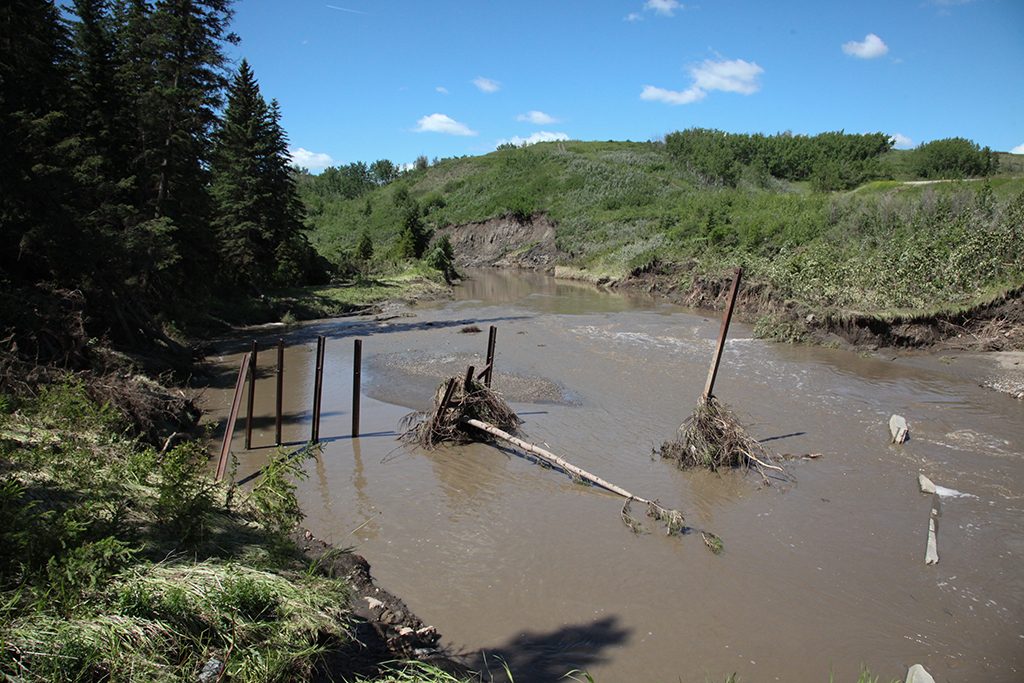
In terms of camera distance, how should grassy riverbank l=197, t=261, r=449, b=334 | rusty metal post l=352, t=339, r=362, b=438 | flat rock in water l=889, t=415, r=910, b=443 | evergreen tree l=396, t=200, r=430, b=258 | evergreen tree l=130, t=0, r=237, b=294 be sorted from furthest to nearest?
evergreen tree l=396, t=200, r=430, b=258, grassy riverbank l=197, t=261, r=449, b=334, evergreen tree l=130, t=0, r=237, b=294, flat rock in water l=889, t=415, r=910, b=443, rusty metal post l=352, t=339, r=362, b=438

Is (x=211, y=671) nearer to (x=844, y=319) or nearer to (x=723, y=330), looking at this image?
(x=723, y=330)

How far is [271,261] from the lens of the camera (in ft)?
99.5

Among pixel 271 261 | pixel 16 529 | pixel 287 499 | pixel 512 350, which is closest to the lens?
pixel 16 529

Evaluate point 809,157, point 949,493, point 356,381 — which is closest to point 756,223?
point 949,493

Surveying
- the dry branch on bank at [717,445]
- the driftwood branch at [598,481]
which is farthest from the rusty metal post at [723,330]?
the driftwood branch at [598,481]

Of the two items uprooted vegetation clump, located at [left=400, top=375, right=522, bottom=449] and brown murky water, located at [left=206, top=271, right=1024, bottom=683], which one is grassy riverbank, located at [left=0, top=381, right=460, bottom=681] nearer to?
brown murky water, located at [left=206, top=271, right=1024, bottom=683]

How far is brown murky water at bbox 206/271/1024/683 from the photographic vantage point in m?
6.14

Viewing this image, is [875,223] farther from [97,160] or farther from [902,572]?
[97,160]

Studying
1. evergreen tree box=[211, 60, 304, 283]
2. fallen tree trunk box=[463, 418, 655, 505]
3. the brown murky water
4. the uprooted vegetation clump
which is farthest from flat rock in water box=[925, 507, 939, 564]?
evergreen tree box=[211, 60, 304, 283]

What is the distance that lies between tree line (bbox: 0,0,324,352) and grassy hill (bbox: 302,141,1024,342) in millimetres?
20574

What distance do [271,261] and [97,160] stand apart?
1571 cm

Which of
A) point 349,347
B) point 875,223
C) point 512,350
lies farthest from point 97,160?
point 875,223

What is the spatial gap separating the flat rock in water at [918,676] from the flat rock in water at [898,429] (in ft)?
24.4

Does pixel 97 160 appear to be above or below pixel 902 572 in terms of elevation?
above
